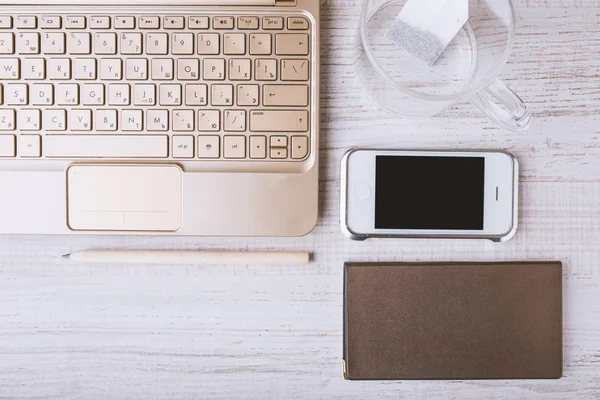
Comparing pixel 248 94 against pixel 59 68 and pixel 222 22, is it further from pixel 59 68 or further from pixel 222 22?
pixel 59 68

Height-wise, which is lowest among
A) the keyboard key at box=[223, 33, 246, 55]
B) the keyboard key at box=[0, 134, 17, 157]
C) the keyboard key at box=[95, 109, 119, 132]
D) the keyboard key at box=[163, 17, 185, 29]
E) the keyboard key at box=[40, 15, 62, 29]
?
the keyboard key at box=[0, 134, 17, 157]

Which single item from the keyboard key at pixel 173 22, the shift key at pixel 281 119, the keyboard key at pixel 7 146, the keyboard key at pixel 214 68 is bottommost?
the keyboard key at pixel 7 146

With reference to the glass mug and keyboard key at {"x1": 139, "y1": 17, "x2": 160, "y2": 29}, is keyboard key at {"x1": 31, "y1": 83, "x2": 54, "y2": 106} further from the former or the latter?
the glass mug

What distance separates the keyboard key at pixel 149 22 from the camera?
460 millimetres

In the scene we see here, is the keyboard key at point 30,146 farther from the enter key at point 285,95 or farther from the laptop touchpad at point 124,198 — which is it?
the enter key at point 285,95

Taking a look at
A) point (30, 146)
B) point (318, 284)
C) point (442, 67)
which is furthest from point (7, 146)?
point (442, 67)

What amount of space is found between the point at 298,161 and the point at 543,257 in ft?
0.92

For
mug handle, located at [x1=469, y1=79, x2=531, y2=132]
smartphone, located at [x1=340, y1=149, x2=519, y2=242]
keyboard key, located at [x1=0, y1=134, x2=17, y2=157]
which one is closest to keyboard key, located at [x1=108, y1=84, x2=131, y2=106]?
keyboard key, located at [x1=0, y1=134, x2=17, y2=157]

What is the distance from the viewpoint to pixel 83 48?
462 mm

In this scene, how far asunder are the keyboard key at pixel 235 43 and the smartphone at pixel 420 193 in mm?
150

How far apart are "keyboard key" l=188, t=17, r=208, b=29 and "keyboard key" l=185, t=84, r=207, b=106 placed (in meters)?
0.06

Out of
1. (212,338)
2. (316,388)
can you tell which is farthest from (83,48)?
(316,388)

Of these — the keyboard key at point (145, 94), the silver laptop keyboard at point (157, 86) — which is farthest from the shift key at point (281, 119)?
the keyboard key at point (145, 94)

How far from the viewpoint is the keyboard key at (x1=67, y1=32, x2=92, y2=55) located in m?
0.46
